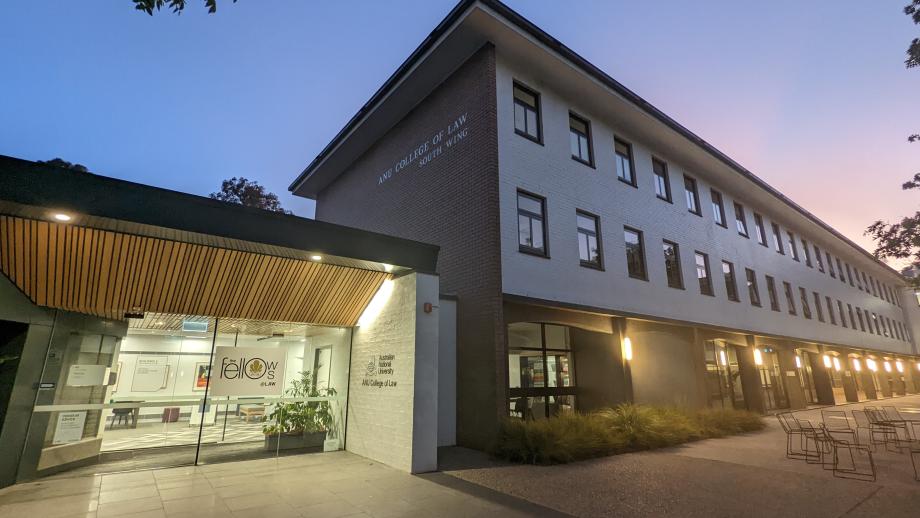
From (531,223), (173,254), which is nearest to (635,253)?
(531,223)

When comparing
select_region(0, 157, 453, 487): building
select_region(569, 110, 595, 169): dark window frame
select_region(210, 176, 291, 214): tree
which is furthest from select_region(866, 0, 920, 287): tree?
select_region(210, 176, 291, 214): tree

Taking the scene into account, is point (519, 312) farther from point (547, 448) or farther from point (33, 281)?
point (33, 281)

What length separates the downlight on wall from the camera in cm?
893

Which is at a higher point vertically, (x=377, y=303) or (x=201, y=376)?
(x=377, y=303)

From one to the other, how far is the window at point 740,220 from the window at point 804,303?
6.35 m

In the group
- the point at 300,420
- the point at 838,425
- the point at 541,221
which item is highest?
the point at 541,221

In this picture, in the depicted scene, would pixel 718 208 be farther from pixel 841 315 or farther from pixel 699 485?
pixel 841 315

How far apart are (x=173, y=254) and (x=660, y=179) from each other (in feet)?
50.8

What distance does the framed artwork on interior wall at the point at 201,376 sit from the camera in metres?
8.46

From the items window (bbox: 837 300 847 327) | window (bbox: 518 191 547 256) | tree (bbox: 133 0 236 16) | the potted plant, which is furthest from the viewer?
window (bbox: 837 300 847 327)

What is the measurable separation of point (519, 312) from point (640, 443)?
3.97 metres

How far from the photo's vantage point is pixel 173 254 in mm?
6934

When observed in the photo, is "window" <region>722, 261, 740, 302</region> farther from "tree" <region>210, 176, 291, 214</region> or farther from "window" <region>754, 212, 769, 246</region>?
"tree" <region>210, 176, 291, 214</region>

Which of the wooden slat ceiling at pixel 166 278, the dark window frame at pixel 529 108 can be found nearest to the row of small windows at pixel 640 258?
the dark window frame at pixel 529 108
